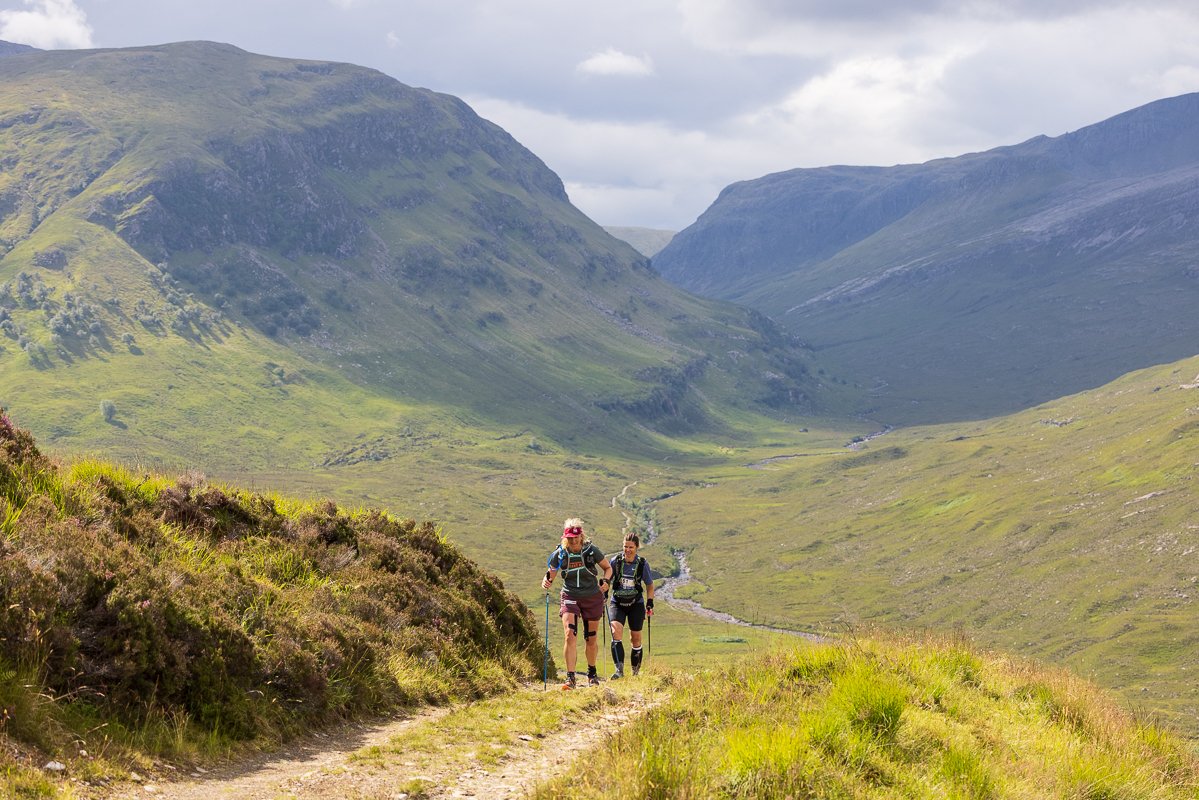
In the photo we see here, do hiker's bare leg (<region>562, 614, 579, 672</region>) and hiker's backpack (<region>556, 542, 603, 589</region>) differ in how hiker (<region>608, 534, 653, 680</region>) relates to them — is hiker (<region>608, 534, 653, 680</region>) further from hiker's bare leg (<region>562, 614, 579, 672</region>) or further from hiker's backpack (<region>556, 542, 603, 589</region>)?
hiker's bare leg (<region>562, 614, 579, 672</region>)

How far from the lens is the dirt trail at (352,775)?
10852 mm

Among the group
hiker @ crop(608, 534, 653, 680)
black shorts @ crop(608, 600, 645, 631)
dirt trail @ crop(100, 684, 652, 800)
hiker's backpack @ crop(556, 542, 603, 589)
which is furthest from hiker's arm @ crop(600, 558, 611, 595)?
dirt trail @ crop(100, 684, 652, 800)

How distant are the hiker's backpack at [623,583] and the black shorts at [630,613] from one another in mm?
106

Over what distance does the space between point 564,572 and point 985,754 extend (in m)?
9.96

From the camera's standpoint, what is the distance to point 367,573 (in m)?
19.8

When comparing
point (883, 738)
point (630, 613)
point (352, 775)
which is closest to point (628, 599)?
point (630, 613)

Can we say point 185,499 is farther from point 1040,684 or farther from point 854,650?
point 1040,684

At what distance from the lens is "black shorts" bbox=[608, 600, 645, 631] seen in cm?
2095

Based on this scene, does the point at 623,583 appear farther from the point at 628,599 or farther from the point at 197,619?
the point at 197,619

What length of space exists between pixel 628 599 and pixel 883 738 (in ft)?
33.0

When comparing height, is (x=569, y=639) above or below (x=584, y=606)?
below

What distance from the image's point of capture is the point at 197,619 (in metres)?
13.4

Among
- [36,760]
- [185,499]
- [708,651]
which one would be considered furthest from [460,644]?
[708,651]

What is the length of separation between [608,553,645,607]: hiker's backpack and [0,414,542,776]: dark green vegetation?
3.27 meters
